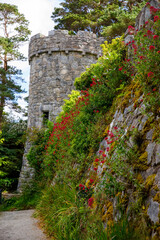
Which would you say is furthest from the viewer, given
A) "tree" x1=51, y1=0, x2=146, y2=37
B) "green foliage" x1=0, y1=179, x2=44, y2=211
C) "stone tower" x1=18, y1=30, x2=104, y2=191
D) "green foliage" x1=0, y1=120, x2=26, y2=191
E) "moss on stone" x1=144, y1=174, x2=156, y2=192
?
"tree" x1=51, y1=0, x2=146, y2=37

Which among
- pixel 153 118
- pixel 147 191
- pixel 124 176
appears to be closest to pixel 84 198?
pixel 124 176

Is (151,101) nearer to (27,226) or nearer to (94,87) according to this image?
(94,87)

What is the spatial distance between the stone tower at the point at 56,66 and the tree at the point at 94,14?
191 inches

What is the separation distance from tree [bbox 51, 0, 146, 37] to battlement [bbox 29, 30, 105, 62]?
440 centimetres

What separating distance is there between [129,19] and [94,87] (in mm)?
11407

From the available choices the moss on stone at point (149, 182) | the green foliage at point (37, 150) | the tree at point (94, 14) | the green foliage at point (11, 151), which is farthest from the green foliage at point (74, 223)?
the tree at point (94, 14)

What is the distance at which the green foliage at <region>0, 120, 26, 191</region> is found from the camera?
12.9 meters

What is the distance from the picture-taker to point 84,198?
3590 millimetres

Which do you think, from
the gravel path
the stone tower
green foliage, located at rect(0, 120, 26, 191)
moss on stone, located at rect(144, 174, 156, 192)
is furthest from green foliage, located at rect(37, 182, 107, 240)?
green foliage, located at rect(0, 120, 26, 191)

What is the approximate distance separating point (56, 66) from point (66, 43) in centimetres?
128

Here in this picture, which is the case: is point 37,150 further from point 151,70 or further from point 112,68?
point 151,70

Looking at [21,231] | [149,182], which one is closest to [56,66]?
[21,231]

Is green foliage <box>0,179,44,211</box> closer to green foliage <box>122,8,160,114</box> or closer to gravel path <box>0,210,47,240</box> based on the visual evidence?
gravel path <box>0,210,47,240</box>

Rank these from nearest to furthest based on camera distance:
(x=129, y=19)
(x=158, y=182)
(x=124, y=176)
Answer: (x=158, y=182), (x=124, y=176), (x=129, y=19)
